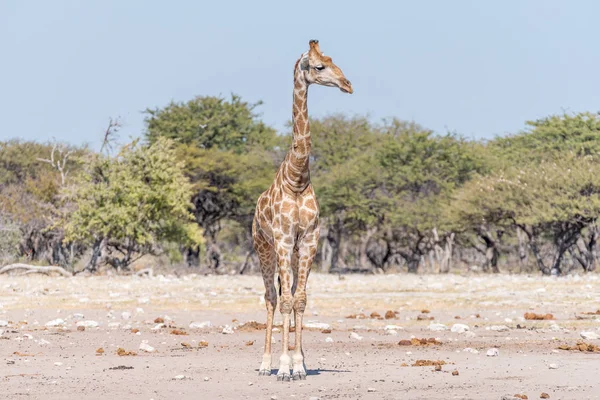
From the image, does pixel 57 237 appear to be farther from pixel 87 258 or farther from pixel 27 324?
pixel 27 324

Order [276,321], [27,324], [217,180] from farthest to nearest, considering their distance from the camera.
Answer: [217,180]
[276,321]
[27,324]

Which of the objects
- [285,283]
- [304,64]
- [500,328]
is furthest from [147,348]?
[500,328]

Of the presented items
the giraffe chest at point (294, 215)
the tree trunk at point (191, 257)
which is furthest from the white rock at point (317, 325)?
the tree trunk at point (191, 257)

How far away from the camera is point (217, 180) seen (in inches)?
2320

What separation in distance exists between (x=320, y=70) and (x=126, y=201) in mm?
34503

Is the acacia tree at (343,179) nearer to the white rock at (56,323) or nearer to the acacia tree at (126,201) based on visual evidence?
the acacia tree at (126,201)

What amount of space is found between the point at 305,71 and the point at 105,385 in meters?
4.57

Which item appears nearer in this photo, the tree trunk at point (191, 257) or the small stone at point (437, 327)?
the small stone at point (437, 327)

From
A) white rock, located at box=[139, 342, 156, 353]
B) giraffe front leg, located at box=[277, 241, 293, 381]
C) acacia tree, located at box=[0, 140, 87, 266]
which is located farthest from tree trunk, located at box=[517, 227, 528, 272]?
giraffe front leg, located at box=[277, 241, 293, 381]

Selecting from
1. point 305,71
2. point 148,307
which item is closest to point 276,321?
point 148,307

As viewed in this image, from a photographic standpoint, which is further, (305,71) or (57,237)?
(57,237)

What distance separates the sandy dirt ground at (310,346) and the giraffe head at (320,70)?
3570 mm

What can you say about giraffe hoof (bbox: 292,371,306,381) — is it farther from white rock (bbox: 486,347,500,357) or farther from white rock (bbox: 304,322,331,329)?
white rock (bbox: 304,322,331,329)

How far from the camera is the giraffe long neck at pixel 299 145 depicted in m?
12.7
